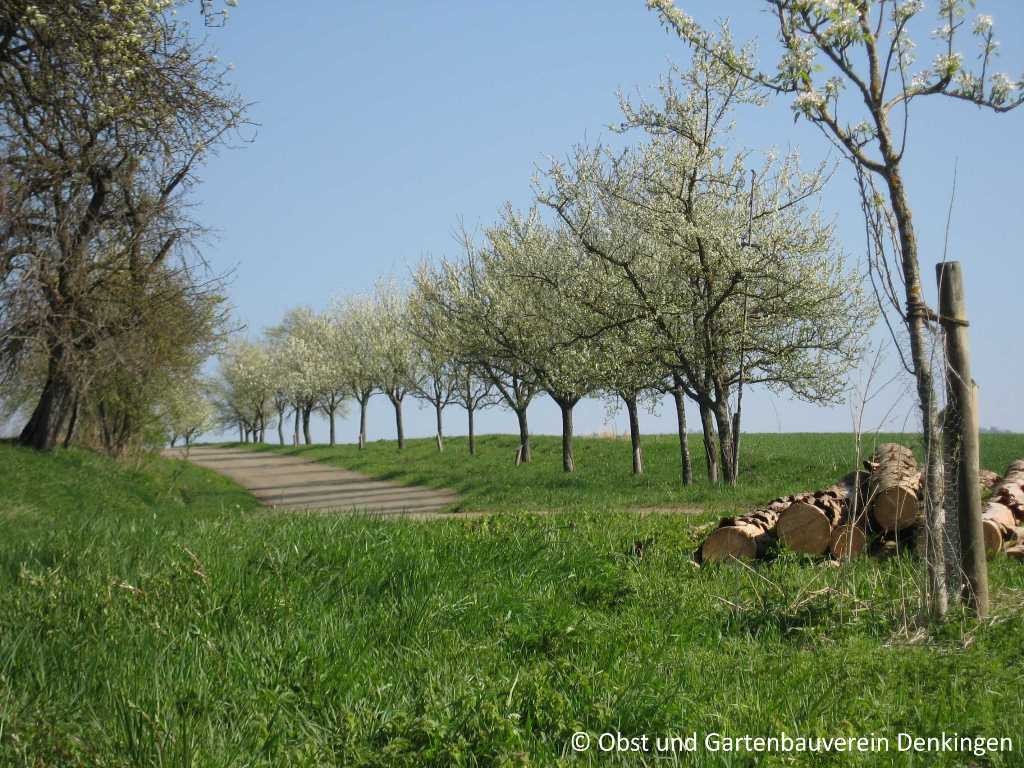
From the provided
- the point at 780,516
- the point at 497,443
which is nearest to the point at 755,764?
the point at 780,516

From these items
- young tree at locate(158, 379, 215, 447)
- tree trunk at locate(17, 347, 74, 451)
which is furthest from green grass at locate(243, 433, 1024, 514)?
tree trunk at locate(17, 347, 74, 451)

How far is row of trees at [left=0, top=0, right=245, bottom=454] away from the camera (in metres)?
17.0

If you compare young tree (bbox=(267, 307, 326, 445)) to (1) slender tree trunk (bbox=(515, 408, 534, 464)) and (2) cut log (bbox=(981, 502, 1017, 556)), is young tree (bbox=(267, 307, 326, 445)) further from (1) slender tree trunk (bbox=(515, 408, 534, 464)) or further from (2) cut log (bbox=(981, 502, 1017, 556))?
(2) cut log (bbox=(981, 502, 1017, 556))

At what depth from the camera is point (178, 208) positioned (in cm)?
2348

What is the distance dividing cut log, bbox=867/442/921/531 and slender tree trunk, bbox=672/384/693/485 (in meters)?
13.0

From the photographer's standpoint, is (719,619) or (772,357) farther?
(772,357)

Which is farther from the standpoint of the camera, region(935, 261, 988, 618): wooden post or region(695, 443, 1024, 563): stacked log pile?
region(695, 443, 1024, 563): stacked log pile

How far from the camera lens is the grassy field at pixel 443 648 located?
4.38 meters

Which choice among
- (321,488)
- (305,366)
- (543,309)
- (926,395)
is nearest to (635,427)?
(543,309)

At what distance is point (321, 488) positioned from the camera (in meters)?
30.0

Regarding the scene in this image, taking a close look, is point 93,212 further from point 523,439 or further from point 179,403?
point 523,439

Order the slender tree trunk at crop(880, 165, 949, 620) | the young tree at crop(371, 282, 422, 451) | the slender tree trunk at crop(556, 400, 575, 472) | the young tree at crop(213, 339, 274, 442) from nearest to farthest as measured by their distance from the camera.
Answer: the slender tree trunk at crop(880, 165, 949, 620), the slender tree trunk at crop(556, 400, 575, 472), the young tree at crop(371, 282, 422, 451), the young tree at crop(213, 339, 274, 442)

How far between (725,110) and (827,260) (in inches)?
188

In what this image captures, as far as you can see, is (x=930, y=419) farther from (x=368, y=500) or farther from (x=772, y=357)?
(x=368, y=500)
